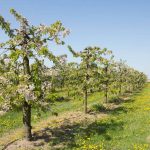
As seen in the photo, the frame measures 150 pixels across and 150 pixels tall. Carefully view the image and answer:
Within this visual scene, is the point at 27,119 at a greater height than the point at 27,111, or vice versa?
the point at 27,111

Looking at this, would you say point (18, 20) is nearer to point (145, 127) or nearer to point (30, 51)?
point (30, 51)

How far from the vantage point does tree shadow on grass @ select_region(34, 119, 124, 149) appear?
27.8m

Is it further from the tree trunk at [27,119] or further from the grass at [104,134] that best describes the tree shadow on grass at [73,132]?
the tree trunk at [27,119]

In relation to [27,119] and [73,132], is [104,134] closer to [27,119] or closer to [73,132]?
[73,132]

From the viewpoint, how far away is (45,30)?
27.0 meters

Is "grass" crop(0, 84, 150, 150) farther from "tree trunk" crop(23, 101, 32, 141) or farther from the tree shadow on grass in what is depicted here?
"tree trunk" crop(23, 101, 32, 141)

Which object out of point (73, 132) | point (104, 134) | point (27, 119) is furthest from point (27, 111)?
point (104, 134)

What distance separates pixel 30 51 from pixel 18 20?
2893 mm

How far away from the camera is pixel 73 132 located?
101 feet

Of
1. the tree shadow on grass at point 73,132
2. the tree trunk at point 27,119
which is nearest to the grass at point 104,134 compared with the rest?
the tree shadow on grass at point 73,132

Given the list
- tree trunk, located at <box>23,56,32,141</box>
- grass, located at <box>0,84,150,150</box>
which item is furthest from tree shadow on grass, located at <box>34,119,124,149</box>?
tree trunk, located at <box>23,56,32,141</box>

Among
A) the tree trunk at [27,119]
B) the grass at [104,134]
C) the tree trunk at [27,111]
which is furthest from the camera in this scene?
the tree trunk at [27,119]

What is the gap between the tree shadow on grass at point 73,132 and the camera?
27.8 m

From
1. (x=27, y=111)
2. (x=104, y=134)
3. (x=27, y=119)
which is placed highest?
(x=27, y=111)
